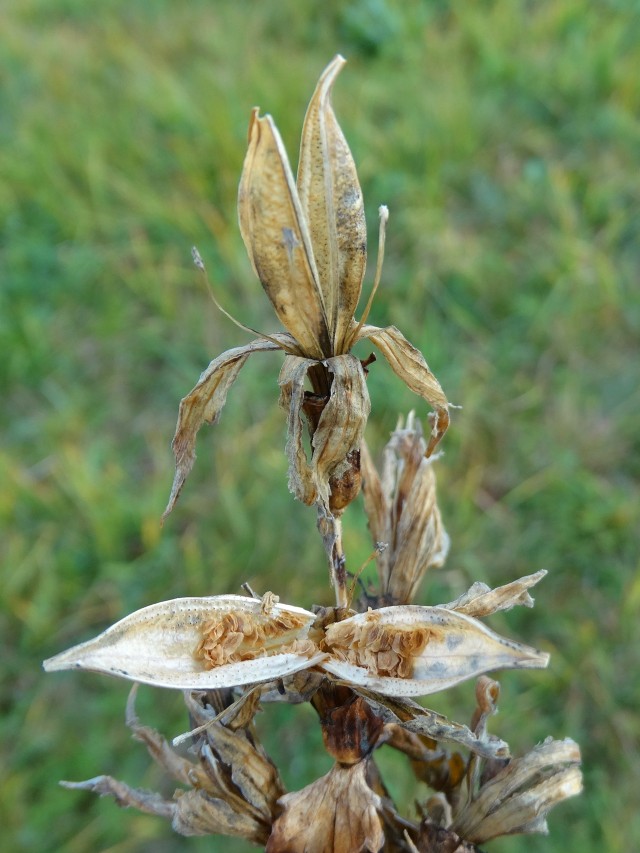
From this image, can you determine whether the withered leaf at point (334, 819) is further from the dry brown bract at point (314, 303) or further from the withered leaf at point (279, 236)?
the withered leaf at point (279, 236)

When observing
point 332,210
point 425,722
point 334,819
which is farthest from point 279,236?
point 334,819

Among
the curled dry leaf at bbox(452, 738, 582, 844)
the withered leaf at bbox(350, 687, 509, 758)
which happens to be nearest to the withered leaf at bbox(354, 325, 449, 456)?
the withered leaf at bbox(350, 687, 509, 758)

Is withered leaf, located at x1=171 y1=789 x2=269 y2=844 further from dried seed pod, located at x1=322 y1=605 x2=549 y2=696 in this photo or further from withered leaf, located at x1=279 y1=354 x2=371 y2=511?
withered leaf, located at x1=279 y1=354 x2=371 y2=511

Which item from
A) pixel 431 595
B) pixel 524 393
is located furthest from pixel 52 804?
pixel 524 393

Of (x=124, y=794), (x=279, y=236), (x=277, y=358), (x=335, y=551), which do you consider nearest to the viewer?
(x=279, y=236)

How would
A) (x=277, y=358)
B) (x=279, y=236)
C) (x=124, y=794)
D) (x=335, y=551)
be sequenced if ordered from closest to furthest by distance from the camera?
(x=279, y=236) < (x=335, y=551) < (x=124, y=794) < (x=277, y=358)

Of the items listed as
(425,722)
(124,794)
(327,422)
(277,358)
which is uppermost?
(327,422)

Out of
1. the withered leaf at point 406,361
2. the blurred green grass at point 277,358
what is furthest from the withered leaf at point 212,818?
the blurred green grass at point 277,358

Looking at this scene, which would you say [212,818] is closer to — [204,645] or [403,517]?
[204,645]
